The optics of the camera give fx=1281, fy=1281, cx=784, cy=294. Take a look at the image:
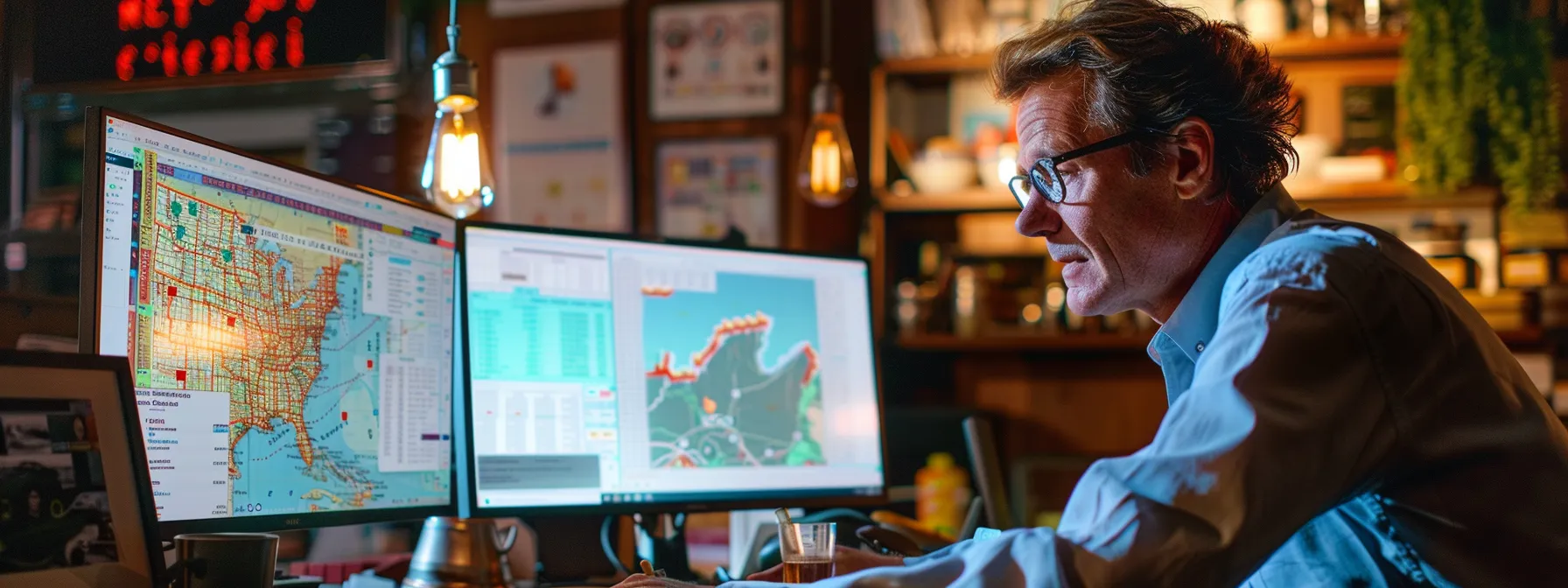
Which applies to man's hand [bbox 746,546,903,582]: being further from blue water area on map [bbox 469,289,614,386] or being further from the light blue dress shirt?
blue water area on map [bbox 469,289,614,386]

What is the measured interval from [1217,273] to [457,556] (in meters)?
0.91

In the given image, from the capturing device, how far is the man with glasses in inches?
31.4

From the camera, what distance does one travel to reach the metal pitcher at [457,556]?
58.9 inches

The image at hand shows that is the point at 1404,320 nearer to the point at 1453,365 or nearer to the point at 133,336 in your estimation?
the point at 1453,365

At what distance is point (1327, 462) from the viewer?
32.6 inches

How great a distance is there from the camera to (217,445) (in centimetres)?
114

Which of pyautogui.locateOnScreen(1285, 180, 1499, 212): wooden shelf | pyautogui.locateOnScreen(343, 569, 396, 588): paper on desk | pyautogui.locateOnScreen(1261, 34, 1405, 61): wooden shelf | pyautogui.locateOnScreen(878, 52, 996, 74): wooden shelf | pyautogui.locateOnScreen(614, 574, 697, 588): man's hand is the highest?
pyautogui.locateOnScreen(878, 52, 996, 74): wooden shelf

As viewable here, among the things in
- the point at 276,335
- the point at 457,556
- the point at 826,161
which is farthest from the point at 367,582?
the point at 826,161

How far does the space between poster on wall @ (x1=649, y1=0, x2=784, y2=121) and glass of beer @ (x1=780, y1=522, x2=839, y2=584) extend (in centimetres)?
258

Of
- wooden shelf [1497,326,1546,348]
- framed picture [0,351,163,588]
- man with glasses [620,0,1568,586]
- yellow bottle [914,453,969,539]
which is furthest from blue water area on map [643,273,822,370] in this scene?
wooden shelf [1497,326,1546,348]

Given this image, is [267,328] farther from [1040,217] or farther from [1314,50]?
[1314,50]

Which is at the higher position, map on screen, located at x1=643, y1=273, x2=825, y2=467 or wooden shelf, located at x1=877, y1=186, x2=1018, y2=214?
wooden shelf, located at x1=877, y1=186, x2=1018, y2=214

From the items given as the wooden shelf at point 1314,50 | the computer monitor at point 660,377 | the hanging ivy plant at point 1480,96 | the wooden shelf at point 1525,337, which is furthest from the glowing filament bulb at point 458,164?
the wooden shelf at point 1525,337

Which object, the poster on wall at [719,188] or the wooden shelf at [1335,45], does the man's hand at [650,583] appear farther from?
the wooden shelf at [1335,45]
